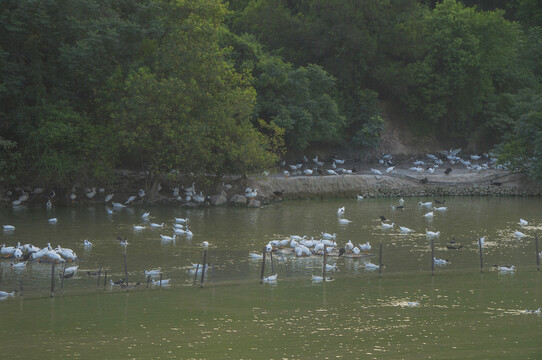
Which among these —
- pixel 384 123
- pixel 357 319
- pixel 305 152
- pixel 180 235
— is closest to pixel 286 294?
pixel 357 319

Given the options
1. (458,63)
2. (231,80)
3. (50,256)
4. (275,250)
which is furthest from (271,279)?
(458,63)

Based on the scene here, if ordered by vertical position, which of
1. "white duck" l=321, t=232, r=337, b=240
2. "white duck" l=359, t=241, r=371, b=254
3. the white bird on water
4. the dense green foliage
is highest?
the dense green foliage

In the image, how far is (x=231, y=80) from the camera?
39125 mm

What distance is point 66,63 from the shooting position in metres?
35.9

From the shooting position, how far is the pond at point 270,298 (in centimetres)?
1767

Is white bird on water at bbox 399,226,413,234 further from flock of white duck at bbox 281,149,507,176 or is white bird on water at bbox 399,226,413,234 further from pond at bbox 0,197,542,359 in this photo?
flock of white duck at bbox 281,149,507,176

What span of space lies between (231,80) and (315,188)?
7447mm

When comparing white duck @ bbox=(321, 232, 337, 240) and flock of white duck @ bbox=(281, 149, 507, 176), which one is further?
flock of white duck @ bbox=(281, 149, 507, 176)

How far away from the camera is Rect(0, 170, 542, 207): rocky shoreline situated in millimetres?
39062

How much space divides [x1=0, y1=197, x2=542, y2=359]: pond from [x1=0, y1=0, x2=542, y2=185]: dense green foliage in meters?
4.97

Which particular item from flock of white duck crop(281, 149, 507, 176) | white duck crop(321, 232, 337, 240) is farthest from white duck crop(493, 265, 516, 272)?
flock of white duck crop(281, 149, 507, 176)

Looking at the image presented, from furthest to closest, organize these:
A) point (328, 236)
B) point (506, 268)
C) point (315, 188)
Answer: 1. point (315, 188)
2. point (328, 236)
3. point (506, 268)

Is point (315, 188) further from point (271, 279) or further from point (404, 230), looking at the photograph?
point (271, 279)

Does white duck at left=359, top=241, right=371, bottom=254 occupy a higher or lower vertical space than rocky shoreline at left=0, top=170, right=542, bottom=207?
lower
